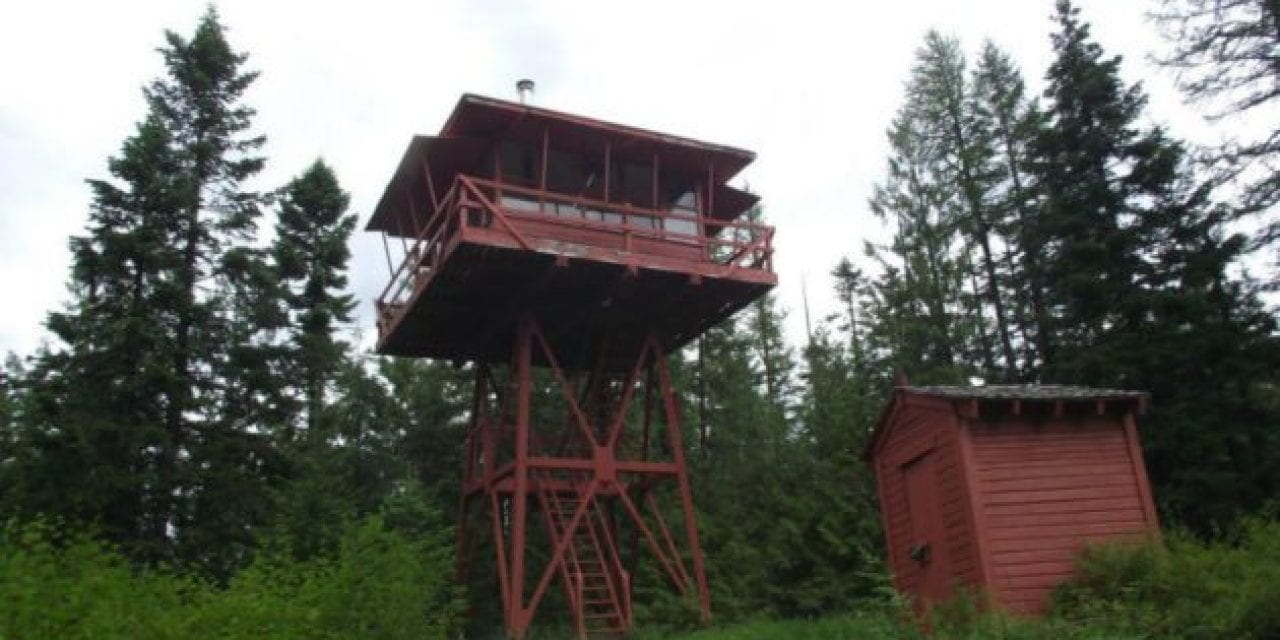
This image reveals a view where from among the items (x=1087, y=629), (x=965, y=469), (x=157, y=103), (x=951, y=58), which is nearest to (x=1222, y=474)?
(x=965, y=469)

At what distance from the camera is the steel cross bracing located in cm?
1827

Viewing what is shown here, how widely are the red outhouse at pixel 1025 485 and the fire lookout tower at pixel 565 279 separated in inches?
215

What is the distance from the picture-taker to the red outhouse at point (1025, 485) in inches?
551

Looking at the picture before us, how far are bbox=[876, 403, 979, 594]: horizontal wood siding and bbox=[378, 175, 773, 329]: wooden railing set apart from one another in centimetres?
452

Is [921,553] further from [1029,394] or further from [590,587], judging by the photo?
[590,587]

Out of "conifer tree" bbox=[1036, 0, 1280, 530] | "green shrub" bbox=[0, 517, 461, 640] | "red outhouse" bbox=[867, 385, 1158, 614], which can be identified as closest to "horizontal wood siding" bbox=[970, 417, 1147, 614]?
"red outhouse" bbox=[867, 385, 1158, 614]

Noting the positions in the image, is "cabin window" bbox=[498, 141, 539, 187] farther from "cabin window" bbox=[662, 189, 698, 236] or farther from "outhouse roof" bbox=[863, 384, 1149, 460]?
"outhouse roof" bbox=[863, 384, 1149, 460]

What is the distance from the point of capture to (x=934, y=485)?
15.4 m

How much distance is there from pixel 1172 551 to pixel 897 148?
22.1 m

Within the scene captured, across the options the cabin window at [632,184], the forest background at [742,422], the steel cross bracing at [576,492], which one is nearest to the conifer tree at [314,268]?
the forest background at [742,422]

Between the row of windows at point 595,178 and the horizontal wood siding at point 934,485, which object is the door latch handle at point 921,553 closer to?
the horizontal wood siding at point 934,485

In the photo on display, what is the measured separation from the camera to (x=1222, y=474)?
20375 mm

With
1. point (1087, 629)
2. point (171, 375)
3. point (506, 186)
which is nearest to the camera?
point (1087, 629)

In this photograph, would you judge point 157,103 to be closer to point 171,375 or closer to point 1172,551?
point 171,375
